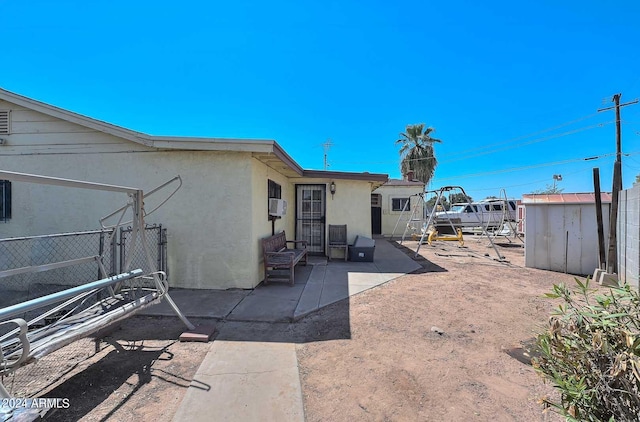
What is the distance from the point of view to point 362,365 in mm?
2881

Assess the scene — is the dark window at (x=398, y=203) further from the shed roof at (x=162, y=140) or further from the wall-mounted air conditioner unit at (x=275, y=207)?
the shed roof at (x=162, y=140)

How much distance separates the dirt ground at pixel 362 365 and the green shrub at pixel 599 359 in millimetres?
849

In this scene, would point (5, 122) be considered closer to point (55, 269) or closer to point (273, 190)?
point (55, 269)

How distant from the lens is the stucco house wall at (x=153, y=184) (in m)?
5.44

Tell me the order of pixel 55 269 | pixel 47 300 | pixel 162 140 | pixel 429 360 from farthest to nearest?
pixel 55 269 → pixel 162 140 → pixel 429 360 → pixel 47 300

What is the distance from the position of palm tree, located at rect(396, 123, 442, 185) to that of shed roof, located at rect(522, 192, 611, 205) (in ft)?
53.9

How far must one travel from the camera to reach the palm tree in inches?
949

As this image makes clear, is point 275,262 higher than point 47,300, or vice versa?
point 47,300

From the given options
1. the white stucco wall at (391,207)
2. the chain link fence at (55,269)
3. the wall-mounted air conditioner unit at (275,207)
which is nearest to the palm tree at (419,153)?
the white stucco wall at (391,207)

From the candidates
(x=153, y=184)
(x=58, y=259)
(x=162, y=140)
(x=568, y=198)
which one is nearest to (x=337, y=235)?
(x=153, y=184)

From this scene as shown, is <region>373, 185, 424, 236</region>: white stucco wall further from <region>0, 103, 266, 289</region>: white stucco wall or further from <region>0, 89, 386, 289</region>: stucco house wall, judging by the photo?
<region>0, 103, 266, 289</region>: white stucco wall

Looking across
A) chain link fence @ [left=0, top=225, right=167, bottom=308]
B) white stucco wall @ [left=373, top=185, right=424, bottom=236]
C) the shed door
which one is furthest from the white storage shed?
white stucco wall @ [left=373, top=185, right=424, bottom=236]

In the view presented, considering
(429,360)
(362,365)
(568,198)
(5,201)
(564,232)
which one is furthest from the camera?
(568,198)

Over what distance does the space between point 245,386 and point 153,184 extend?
14.3ft
